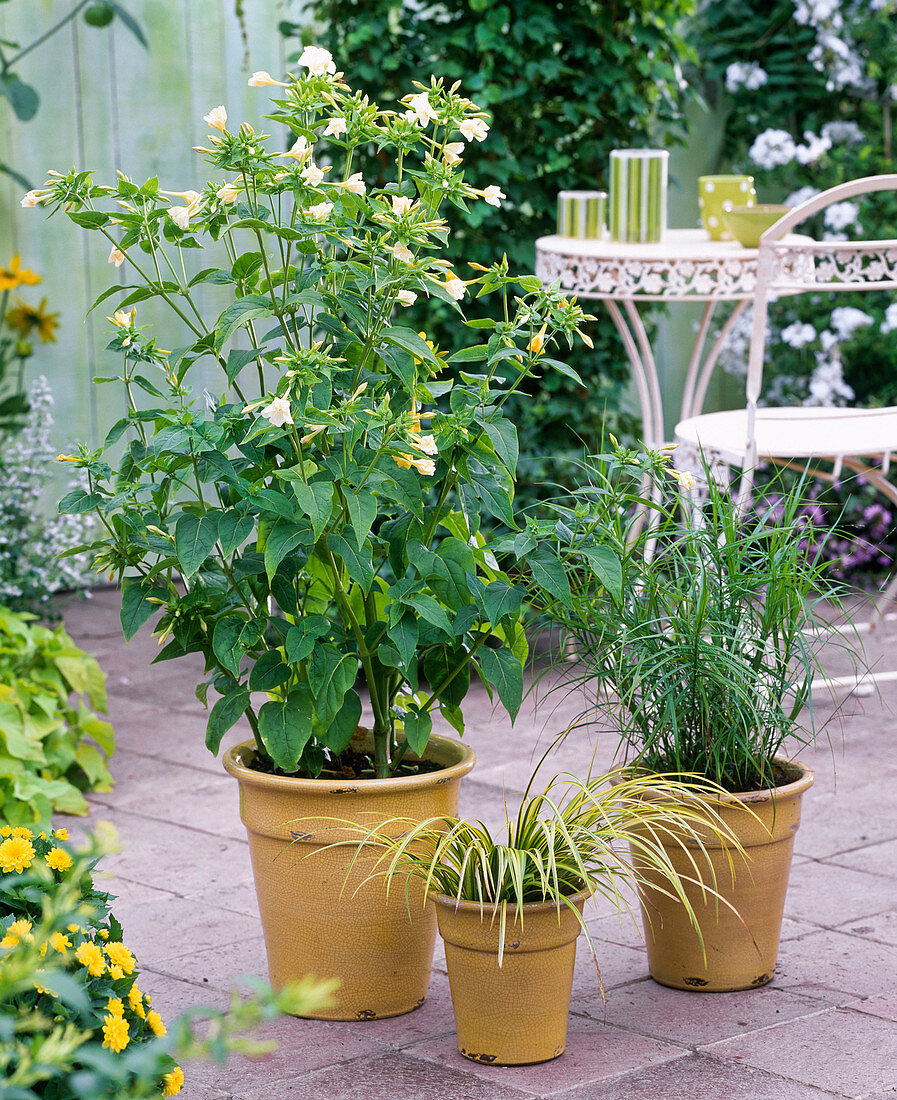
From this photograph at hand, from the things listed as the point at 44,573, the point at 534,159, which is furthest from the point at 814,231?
the point at 44,573

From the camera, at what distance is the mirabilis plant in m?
1.73

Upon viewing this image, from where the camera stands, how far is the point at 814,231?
16.5 ft

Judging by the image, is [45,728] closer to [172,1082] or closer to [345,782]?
[345,782]

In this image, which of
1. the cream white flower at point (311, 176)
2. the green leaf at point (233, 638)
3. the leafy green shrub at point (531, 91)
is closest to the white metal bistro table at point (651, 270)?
the leafy green shrub at point (531, 91)

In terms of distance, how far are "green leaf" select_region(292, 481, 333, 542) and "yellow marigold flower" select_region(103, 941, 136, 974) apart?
0.52m

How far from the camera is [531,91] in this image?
369 centimetres

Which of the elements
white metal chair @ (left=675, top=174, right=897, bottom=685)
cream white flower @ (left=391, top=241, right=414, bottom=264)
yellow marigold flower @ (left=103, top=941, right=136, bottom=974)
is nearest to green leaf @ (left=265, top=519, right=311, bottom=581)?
cream white flower @ (left=391, top=241, right=414, bottom=264)

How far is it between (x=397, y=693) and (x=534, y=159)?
217 cm

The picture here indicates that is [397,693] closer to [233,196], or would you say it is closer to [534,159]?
[233,196]

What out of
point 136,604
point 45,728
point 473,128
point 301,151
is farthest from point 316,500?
point 45,728

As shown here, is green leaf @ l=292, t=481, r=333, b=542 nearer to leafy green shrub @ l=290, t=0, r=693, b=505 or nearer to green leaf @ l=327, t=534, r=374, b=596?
green leaf @ l=327, t=534, r=374, b=596

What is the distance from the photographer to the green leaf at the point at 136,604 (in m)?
1.82

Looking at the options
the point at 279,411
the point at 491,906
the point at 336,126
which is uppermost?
the point at 336,126

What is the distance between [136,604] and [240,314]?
41cm
